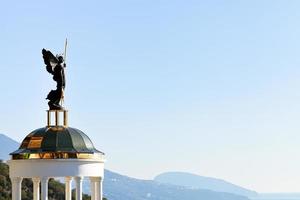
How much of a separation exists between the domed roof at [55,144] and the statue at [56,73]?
33.7 inches

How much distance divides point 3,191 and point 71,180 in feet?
250

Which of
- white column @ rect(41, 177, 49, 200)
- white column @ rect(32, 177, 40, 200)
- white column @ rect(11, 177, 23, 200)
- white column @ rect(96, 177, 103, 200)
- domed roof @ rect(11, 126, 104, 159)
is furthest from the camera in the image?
white column @ rect(32, 177, 40, 200)

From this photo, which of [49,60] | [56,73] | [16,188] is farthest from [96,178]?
[49,60]

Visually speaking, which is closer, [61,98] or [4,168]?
[61,98]

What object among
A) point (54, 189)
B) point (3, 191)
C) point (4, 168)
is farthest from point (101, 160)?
point (4, 168)

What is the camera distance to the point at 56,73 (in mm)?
20531

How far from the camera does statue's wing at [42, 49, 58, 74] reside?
2033 centimetres

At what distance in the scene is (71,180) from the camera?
69.7ft

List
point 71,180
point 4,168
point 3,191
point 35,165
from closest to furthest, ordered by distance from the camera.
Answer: point 35,165 → point 71,180 → point 3,191 → point 4,168

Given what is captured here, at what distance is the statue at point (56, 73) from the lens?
20359mm

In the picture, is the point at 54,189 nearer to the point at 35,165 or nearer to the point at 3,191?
the point at 3,191

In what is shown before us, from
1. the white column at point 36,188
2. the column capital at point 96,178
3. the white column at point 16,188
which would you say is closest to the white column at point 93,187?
the column capital at point 96,178

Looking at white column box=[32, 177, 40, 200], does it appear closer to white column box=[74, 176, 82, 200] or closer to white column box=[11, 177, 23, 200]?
white column box=[11, 177, 23, 200]

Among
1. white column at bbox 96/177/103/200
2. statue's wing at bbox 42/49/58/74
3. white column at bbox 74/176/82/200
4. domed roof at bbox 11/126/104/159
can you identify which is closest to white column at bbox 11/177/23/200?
domed roof at bbox 11/126/104/159
